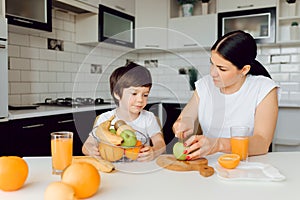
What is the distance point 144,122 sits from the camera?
1035mm

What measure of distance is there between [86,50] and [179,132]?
2461mm

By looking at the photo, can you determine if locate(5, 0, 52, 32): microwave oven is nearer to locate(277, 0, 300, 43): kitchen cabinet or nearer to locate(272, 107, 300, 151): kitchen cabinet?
locate(277, 0, 300, 43): kitchen cabinet

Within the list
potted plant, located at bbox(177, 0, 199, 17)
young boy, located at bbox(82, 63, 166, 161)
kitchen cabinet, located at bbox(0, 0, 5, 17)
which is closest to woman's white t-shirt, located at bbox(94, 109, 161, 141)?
young boy, located at bbox(82, 63, 166, 161)

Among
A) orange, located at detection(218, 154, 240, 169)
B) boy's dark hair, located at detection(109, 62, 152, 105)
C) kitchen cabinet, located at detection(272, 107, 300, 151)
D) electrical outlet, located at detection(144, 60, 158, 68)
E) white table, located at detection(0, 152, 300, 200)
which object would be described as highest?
electrical outlet, located at detection(144, 60, 158, 68)

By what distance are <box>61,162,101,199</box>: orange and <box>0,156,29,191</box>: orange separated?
0.47 ft

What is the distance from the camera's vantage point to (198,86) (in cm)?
162

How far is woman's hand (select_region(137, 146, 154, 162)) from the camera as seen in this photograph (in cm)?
98

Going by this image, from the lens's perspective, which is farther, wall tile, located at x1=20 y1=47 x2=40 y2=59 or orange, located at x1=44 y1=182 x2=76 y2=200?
wall tile, located at x1=20 y1=47 x2=40 y2=59

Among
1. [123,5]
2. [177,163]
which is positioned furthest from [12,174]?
[123,5]

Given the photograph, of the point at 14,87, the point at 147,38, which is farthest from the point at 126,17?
the point at 147,38

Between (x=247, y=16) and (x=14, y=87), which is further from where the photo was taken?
(x=247, y=16)

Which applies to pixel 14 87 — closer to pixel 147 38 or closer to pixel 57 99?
pixel 57 99

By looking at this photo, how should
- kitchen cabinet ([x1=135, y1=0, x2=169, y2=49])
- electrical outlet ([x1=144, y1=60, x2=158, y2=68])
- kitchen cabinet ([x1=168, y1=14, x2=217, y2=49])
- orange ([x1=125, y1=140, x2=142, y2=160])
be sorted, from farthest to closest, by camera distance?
kitchen cabinet ([x1=135, y1=0, x2=169, y2=49]) → kitchen cabinet ([x1=168, y1=14, x2=217, y2=49]) → electrical outlet ([x1=144, y1=60, x2=158, y2=68]) → orange ([x1=125, y1=140, x2=142, y2=160])

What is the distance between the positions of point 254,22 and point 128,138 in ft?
9.61
